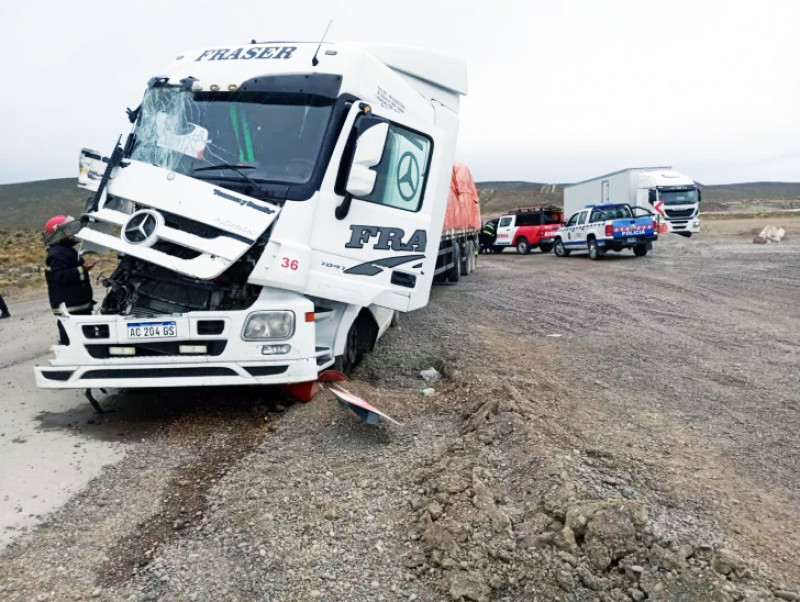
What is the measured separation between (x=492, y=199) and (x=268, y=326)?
119 metres

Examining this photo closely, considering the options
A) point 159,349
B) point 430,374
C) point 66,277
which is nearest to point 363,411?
point 159,349

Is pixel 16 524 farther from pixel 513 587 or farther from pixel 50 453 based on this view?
pixel 513 587

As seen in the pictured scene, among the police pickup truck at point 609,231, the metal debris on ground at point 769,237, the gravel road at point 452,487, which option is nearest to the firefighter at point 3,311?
the gravel road at point 452,487

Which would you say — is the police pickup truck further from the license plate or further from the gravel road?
the license plate

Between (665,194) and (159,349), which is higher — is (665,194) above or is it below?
above

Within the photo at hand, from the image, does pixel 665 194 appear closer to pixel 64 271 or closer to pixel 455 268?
pixel 455 268

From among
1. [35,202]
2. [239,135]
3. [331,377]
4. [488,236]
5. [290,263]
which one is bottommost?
[331,377]

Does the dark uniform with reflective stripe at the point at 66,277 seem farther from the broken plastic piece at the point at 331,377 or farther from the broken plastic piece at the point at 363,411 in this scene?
the broken plastic piece at the point at 363,411

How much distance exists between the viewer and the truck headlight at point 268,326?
5.42m

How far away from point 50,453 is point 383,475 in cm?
276

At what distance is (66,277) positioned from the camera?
21.9 ft

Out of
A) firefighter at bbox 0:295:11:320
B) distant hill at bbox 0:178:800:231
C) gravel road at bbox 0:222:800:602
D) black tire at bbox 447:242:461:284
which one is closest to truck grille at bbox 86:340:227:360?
gravel road at bbox 0:222:800:602

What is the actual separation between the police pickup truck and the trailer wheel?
6cm

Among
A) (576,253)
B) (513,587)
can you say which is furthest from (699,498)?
(576,253)
